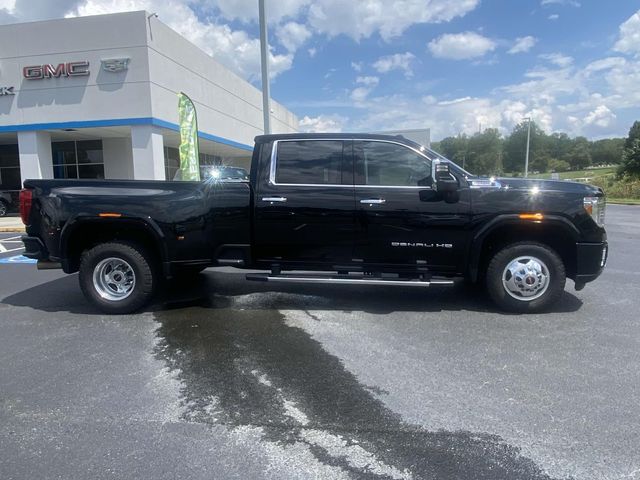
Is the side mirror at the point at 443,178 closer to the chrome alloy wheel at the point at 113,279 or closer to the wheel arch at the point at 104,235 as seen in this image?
the wheel arch at the point at 104,235

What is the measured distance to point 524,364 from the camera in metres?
4.21

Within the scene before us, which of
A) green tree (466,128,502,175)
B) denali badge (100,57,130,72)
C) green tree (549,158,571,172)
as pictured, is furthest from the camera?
green tree (549,158,571,172)

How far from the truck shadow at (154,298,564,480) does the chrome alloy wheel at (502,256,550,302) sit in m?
2.37

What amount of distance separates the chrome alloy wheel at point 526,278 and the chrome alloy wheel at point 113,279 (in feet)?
14.2

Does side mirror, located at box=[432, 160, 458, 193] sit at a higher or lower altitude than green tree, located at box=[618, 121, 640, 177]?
lower

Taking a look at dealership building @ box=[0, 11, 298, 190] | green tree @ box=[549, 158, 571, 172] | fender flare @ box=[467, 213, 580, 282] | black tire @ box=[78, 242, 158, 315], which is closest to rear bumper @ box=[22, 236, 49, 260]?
black tire @ box=[78, 242, 158, 315]

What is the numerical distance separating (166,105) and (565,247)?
60.2 feet

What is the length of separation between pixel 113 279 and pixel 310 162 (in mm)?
2727

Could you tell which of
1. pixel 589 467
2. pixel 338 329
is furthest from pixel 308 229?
pixel 589 467

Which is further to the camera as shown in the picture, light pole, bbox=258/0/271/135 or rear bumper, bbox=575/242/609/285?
light pole, bbox=258/0/271/135

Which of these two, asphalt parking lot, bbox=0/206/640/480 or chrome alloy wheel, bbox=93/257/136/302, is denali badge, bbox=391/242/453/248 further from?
chrome alloy wheel, bbox=93/257/136/302

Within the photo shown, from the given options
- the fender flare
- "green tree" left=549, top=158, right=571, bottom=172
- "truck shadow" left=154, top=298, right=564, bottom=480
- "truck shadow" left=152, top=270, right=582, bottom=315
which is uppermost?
"green tree" left=549, top=158, right=571, bottom=172

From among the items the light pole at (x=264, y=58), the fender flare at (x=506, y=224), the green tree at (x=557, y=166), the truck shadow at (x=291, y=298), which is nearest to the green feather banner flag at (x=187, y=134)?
the light pole at (x=264, y=58)

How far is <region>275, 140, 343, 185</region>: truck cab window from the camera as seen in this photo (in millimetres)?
5691
